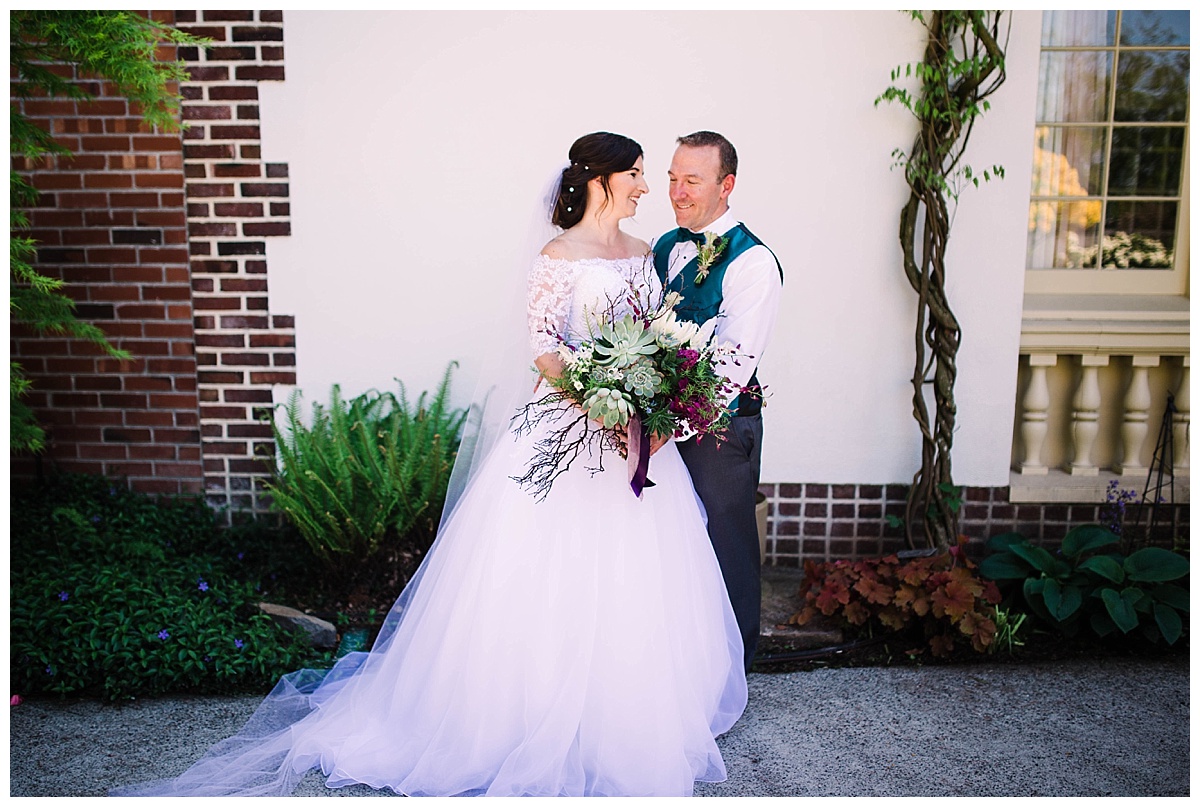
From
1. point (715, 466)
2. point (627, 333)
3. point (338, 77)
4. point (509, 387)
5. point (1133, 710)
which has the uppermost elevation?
point (338, 77)

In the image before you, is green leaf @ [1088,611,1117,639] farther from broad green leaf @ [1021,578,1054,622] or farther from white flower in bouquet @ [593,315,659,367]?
white flower in bouquet @ [593,315,659,367]

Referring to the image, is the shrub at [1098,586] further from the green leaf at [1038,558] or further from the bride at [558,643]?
the bride at [558,643]

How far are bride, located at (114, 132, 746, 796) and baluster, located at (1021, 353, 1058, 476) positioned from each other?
6.95 feet

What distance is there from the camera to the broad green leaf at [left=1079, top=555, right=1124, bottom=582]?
3.52 meters

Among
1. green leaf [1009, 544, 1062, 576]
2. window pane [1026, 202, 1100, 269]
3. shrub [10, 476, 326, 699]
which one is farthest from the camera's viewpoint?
window pane [1026, 202, 1100, 269]

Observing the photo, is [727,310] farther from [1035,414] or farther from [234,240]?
[234,240]

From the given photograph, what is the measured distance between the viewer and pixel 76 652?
318 centimetres

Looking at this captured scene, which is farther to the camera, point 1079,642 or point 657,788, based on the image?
point 1079,642

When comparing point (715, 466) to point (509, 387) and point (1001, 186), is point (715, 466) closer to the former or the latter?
point (509, 387)

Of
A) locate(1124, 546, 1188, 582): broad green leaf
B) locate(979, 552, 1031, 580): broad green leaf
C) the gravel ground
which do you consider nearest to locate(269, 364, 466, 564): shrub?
the gravel ground

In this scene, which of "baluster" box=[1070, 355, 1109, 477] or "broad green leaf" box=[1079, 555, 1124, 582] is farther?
"baluster" box=[1070, 355, 1109, 477]

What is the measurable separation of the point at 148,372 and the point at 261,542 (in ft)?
3.15

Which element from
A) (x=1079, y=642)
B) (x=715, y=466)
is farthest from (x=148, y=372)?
(x=1079, y=642)

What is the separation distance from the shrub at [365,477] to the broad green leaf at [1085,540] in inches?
102
